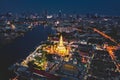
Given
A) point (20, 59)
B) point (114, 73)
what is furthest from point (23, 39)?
point (114, 73)

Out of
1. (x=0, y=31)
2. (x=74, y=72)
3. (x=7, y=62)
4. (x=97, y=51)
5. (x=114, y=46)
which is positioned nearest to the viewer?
(x=74, y=72)

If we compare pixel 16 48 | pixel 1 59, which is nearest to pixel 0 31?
pixel 16 48

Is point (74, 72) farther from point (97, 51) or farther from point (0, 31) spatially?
point (0, 31)

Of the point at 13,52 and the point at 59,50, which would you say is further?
the point at 13,52

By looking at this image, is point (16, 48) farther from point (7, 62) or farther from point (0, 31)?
point (0, 31)

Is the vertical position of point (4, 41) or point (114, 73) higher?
point (4, 41)

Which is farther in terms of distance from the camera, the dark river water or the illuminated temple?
the illuminated temple

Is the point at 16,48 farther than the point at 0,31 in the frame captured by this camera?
No

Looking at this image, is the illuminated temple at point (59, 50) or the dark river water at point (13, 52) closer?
the dark river water at point (13, 52)

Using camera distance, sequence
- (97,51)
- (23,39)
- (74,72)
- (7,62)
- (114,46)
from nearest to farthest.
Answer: (74,72), (7,62), (97,51), (114,46), (23,39)
